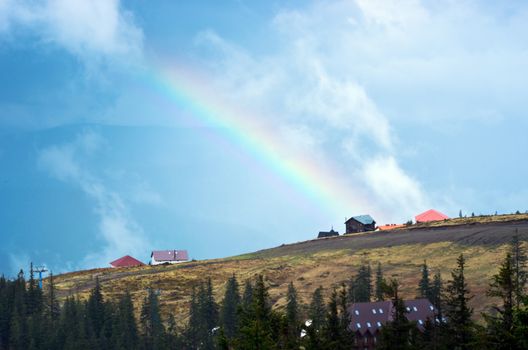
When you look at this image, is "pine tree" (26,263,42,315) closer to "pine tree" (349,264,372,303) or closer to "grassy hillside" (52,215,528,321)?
"grassy hillside" (52,215,528,321)

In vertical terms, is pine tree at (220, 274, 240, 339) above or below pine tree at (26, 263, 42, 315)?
below

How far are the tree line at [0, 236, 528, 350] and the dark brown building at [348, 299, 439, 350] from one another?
248 centimetres

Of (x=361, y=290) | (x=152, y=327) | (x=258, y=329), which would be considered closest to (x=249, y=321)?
(x=258, y=329)

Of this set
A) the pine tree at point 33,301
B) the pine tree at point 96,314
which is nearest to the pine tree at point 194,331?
the pine tree at point 96,314

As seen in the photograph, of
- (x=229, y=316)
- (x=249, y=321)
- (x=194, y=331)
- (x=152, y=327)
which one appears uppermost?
(x=229, y=316)

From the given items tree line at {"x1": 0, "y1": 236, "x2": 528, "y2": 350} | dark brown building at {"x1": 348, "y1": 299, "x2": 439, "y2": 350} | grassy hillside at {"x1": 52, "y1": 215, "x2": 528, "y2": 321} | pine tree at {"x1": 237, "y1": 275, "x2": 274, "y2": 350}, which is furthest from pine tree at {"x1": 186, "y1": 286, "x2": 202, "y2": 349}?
pine tree at {"x1": 237, "y1": 275, "x2": 274, "y2": 350}

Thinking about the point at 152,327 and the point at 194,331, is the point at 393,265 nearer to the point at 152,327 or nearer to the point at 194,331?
the point at 194,331

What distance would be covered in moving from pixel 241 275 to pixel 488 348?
5924 inches

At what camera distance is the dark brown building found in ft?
348

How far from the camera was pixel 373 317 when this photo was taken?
357 ft

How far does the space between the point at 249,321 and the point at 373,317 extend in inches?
2357

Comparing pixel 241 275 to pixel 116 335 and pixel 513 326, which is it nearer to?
pixel 116 335

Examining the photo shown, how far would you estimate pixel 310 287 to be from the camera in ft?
519

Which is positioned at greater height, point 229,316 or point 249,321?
point 229,316
